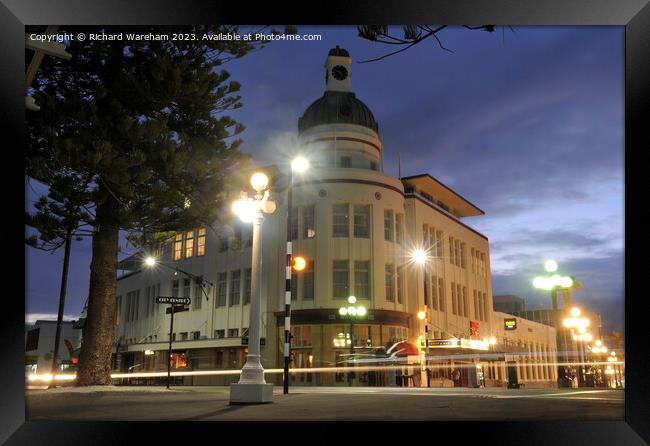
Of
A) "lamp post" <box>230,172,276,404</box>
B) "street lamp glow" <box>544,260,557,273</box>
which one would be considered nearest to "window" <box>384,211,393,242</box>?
"street lamp glow" <box>544,260,557,273</box>

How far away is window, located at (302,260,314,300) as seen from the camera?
127 feet

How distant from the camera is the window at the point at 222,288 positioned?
4357 centimetres

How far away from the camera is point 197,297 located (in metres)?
46.1

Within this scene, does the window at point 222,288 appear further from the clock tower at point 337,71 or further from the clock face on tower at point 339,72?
the clock face on tower at point 339,72

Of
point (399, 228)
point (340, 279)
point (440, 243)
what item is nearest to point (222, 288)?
point (340, 279)

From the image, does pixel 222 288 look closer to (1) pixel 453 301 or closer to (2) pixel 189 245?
(2) pixel 189 245

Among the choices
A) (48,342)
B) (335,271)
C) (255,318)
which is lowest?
(48,342)

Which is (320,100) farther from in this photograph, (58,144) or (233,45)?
(58,144)

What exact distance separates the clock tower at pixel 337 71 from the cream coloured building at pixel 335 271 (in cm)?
9

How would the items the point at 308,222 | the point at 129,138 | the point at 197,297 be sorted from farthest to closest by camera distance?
1. the point at 197,297
2. the point at 308,222
3. the point at 129,138

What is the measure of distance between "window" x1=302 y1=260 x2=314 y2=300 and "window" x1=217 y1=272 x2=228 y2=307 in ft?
23.0

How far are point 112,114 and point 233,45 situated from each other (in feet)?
16.2

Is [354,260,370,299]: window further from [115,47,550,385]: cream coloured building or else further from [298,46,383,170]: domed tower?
[298,46,383,170]: domed tower

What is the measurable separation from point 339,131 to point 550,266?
2230 centimetres
